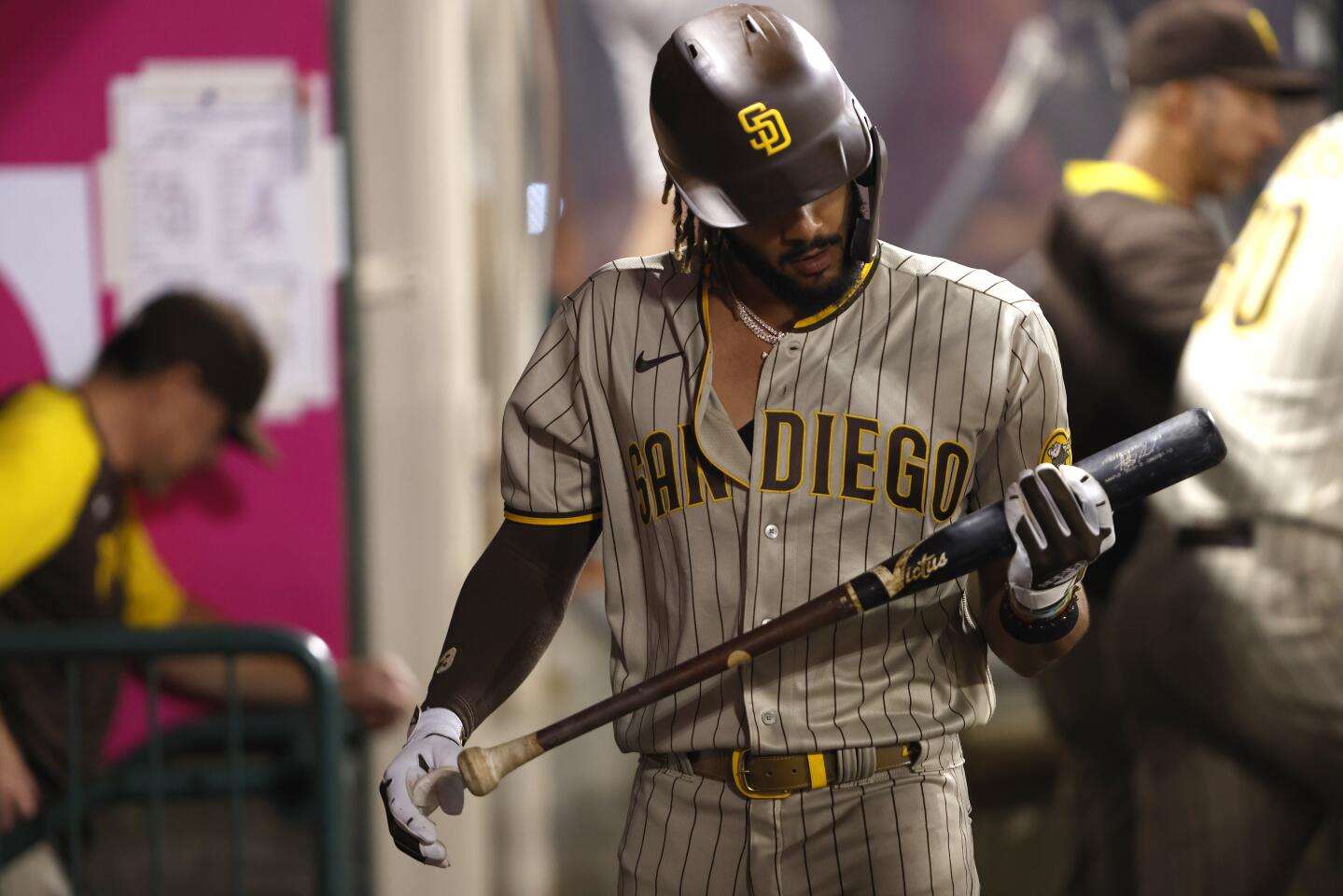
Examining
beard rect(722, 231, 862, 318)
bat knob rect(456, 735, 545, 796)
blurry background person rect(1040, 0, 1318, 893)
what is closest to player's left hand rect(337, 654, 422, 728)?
blurry background person rect(1040, 0, 1318, 893)

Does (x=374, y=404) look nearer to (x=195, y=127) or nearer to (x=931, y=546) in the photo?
(x=195, y=127)

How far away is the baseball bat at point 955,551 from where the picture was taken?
1.19 metres

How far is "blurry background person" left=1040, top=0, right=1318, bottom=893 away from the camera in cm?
267

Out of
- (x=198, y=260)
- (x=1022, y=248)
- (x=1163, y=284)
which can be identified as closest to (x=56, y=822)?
(x=198, y=260)

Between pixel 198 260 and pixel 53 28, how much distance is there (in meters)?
0.57

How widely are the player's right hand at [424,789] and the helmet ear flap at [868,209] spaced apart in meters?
0.54

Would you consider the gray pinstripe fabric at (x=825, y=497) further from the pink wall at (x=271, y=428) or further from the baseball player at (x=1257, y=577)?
the pink wall at (x=271, y=428)

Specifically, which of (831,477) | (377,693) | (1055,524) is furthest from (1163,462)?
(377,693)

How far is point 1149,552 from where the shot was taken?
2.54m

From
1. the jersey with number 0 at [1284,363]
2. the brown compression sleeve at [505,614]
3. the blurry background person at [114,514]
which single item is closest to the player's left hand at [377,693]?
the blurry background person at [114,514]

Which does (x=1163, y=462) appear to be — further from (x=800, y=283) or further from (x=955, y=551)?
(x=800, y=283)

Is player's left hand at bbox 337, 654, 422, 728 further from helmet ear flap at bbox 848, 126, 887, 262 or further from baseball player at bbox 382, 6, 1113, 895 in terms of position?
helmet ear flap at bbox 848, 126, 887, 262

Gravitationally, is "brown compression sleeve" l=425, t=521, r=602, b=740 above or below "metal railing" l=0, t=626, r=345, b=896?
above

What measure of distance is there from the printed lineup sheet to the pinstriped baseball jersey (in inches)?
80.5
